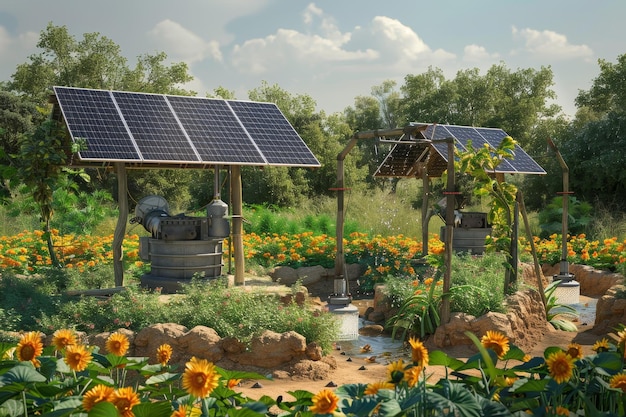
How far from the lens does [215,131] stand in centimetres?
1076

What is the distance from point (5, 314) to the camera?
24.4ft

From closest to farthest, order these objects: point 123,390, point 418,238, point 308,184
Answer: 1. point 123,390
2. point 418,238
3. point 308,184

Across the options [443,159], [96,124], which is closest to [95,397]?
[96,124]

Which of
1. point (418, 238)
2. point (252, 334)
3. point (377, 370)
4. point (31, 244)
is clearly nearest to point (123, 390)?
point (252, 334)

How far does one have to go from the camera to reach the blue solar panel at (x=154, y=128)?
9.67 m

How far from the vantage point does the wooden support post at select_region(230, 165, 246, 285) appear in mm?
10602

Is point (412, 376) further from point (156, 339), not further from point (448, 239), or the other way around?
point (448, 239)

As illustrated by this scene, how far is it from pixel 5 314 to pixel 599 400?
615cm

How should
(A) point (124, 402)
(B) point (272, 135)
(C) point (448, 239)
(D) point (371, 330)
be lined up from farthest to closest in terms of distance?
(B) point (272, 135), (D) point (371, 330), (C) point (448, 239), (A) point (124, 402)

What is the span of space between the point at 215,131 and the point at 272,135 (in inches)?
37.7

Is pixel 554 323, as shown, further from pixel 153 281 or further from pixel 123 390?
pixel 123 390

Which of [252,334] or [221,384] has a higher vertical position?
[221,384]

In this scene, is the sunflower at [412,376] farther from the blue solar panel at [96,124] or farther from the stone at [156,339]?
the blue solar panel at [96,124]

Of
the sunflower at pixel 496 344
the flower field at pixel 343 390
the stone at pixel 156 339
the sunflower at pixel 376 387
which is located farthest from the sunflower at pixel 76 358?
the stone at pixel 156 339
